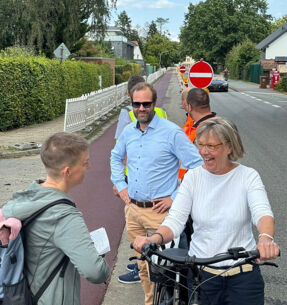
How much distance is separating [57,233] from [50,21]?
30.1 metres

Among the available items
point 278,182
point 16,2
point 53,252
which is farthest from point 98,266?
point 16,2

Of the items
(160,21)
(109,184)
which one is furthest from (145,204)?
(160,21)

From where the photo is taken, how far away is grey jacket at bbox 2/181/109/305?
2.01m

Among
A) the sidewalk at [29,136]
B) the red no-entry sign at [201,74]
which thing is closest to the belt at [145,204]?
the sidewalk at [29,136]

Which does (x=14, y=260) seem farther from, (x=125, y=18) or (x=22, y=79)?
(x=125, y=18)

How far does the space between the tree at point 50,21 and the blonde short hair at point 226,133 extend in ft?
93.9

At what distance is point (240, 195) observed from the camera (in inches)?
96.6

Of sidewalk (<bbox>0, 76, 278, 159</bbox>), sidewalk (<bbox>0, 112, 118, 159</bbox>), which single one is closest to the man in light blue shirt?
sidewalk (<bbox>0, 112, 118, 159</bbox>)

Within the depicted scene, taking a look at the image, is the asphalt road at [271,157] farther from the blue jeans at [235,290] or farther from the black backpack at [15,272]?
the black backpack at [15,272]

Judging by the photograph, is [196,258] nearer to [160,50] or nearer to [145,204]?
[145,204]

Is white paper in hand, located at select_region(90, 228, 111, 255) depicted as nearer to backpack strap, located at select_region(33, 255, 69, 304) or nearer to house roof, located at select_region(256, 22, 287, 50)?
backpack strap, located at select_region(33, 255, 69, 304)

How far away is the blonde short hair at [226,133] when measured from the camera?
2.49m

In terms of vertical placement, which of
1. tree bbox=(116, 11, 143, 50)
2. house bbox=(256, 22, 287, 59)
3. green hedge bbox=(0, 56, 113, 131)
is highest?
tree bbox=(116, 11, 143, 50)

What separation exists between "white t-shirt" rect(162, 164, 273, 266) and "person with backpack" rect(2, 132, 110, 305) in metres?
0.65
